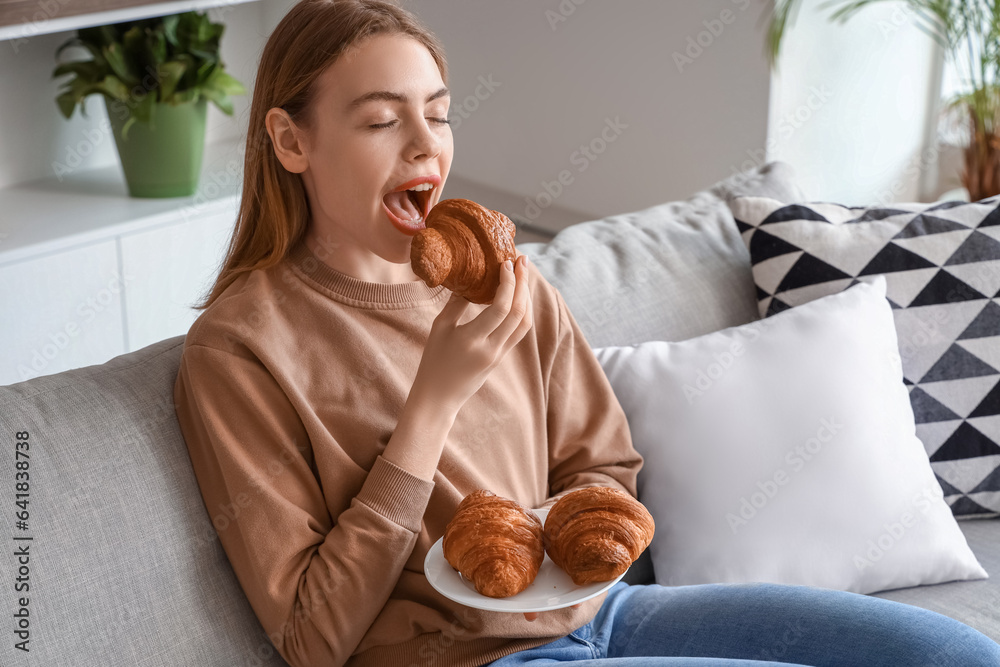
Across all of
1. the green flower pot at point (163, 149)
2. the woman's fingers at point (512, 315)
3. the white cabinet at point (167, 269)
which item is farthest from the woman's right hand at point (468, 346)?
the green flower pot at point (163, 149)

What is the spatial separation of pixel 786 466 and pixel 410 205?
688 mm

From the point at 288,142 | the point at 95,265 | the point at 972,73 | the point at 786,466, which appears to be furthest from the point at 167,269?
the point at 972,73

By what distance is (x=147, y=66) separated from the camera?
8.65ft

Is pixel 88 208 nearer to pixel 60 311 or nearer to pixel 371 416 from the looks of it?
pixel 60 311

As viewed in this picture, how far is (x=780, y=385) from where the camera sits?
1.51 metres

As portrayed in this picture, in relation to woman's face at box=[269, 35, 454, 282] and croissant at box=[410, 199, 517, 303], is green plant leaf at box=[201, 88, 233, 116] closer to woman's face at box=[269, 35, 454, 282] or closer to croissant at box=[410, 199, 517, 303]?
woman's face at box=[269, 35, 454, 282]

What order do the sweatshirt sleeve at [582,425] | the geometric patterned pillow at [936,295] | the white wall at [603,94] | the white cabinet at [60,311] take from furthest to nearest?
the white wall at [603,94]
the white cabinet at [60,311]
the geometric patterned pillow at [936,295]
the sweatshirt sleeve at [582,425]

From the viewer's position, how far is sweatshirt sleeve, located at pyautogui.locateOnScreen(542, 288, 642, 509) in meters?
1.36

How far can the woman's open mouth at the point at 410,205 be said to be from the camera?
117 cm

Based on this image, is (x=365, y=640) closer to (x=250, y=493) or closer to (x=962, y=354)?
(x=250, y=493)

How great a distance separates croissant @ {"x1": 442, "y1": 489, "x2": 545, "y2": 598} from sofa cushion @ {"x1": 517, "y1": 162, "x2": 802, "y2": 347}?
0.59 metres

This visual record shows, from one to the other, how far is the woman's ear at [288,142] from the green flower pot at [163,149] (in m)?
1.61

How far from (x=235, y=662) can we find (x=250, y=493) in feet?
0.75

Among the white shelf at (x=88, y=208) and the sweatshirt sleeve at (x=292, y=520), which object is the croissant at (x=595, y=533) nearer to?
the sweatshirt sleeve at (x=292, y=520)
